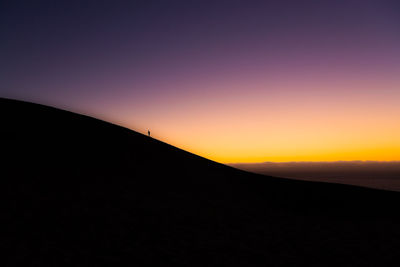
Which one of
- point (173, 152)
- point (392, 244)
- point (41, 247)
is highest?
point (173, 152)

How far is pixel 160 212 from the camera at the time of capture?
1281cm

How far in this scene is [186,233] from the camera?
10734mm

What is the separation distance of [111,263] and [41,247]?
92.7 inches

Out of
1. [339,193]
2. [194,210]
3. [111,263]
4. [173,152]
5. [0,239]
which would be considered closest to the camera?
[111,263]

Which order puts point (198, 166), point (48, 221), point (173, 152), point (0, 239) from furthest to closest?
point (173, 152) < point (198, 166) < point (48, 221) < point (0, 239)

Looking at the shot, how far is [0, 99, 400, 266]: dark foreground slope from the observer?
8.70m

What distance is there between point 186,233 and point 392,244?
7980mm

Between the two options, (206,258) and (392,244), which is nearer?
(206,258)

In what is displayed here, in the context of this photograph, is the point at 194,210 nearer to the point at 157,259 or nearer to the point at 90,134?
the point at 157,259

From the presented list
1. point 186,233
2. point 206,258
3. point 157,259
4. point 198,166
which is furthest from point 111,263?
point 198,166

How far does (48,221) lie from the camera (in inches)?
400

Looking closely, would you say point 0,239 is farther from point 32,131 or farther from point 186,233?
point 32,131

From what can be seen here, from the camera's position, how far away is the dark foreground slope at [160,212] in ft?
28.6

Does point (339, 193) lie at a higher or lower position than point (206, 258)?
higher
